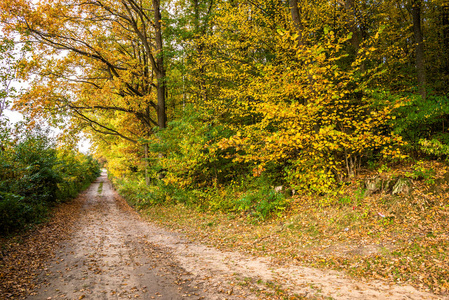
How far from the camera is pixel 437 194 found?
6203 millimetres

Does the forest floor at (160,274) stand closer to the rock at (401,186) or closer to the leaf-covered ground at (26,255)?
the leaf-covered ground at (26,255)

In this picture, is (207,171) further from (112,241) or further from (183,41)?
(183,41)

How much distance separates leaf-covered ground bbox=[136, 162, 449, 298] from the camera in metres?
4.70

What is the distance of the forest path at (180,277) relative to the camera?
4.32 meters

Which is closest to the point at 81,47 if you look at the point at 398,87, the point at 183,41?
the point at 183,41

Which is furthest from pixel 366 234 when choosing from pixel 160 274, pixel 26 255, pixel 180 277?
pixel 26 255

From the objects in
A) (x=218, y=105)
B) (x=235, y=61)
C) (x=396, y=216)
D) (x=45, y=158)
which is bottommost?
(x=396, y=216)

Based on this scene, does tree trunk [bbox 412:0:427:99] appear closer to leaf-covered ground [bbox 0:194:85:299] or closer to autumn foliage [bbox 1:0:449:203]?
autumn foliage [bbox 1:0:449:203]

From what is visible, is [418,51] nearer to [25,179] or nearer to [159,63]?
[159,63]

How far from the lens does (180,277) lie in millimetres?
5191

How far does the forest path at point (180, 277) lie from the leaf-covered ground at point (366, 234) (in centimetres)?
46

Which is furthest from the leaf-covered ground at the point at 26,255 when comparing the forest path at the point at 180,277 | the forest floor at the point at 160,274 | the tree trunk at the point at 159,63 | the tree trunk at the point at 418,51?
the tree trunk at the point at 418,51

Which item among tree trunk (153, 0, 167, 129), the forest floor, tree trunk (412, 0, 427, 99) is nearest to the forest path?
the forest floor

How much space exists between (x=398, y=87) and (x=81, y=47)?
1677 centimetres
